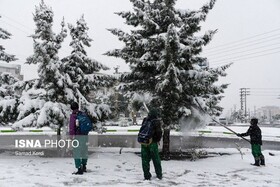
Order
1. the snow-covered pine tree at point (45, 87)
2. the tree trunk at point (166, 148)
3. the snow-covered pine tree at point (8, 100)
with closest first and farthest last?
the snow-covered pine tree at point (45, 87), the snow-covered pine tree at point (8, 100), the tree trunk at point (166, 148)

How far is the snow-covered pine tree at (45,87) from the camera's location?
30.0 feet

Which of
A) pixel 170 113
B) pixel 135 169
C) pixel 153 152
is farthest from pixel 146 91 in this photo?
pixel 153 152

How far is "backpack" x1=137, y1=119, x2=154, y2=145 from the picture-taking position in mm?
6621

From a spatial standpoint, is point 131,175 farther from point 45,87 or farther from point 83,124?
point 45,87

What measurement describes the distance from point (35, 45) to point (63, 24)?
174 cm

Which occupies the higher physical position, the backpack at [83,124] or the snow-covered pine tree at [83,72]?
the snow-covered pine tree at [83,72]

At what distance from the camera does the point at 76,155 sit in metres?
6.98

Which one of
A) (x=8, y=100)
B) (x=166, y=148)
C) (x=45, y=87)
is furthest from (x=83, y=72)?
(x=166, y=148)

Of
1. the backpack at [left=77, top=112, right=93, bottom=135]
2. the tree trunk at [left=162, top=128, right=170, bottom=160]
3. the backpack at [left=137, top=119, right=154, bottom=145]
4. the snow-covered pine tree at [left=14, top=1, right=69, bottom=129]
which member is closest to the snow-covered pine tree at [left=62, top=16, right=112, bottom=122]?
the snow-covered pine tree at [left=14, top=1, right=69, bottom=129]

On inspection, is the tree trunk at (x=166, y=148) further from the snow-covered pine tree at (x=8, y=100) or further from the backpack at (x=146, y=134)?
the snow-covered pine tree at (x=8, y=100)

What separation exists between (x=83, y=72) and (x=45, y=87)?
1.88 meters

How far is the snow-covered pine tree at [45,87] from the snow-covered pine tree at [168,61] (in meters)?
2.40

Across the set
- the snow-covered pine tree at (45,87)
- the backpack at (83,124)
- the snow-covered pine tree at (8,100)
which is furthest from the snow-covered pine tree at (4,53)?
the backpack at (83,124)

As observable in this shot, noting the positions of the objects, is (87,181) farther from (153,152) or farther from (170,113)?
(170,113)
